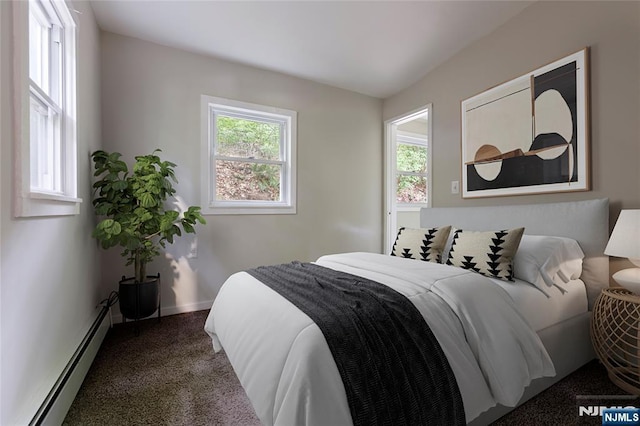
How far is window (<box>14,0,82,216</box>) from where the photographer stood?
122cm

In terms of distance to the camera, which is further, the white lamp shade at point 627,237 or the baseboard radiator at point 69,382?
the white lamp shade at point 627,237

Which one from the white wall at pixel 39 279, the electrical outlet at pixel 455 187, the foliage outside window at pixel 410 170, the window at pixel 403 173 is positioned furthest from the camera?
the foliage outside window at pixel 410 170

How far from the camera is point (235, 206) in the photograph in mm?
3246

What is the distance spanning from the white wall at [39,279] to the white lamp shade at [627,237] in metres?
2.95

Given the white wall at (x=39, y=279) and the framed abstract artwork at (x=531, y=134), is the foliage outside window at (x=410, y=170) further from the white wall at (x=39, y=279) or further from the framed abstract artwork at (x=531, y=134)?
the white wall at (x=39, y=279)

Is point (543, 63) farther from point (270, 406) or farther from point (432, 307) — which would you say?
point (270, 406)

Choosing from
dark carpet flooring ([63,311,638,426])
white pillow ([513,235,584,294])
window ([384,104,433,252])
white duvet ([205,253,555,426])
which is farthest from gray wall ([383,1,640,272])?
white duvet ([205,253,555,426])

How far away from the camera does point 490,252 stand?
1943 millimetres

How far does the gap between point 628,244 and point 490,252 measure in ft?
2.20

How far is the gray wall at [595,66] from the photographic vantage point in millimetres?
1878

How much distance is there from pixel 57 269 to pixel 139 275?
97cm

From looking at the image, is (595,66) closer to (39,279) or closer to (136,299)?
(39,279)

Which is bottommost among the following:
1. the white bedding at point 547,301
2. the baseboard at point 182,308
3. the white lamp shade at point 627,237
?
the baseboard at point 182,308

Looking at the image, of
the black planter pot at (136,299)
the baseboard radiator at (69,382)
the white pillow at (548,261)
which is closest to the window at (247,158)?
the black planter pot at (136,299)
